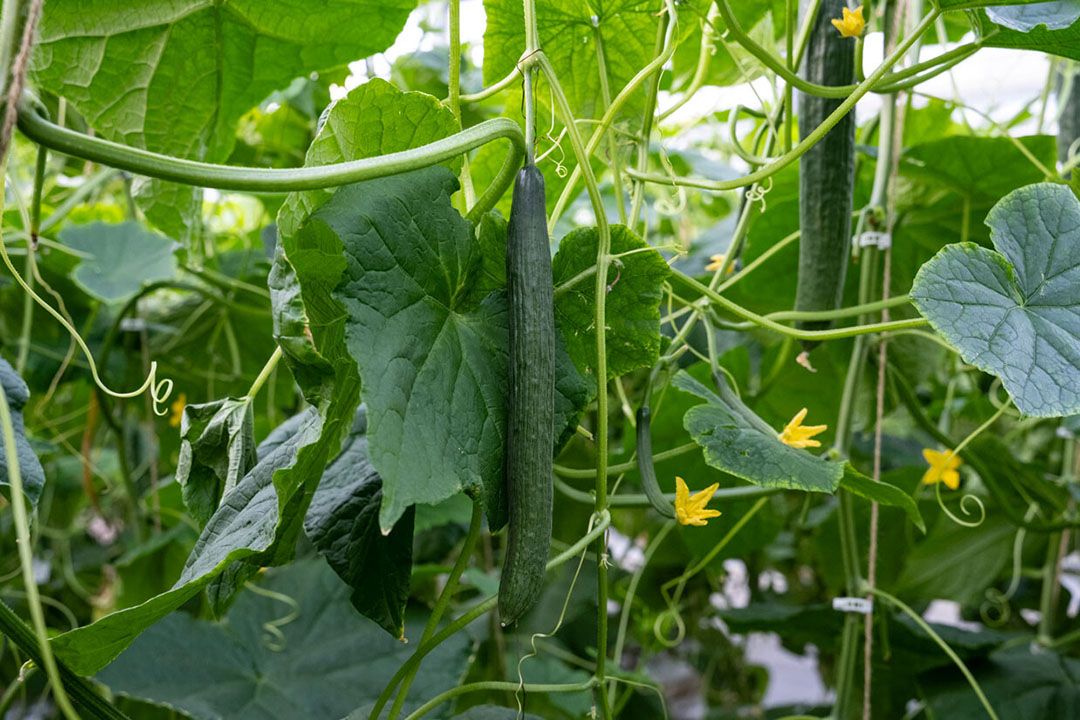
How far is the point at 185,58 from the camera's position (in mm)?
827

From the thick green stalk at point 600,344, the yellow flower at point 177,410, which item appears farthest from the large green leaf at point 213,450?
the yellow flower at point 177,410

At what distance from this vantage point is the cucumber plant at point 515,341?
1.67 feet

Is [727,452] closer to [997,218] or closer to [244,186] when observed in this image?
[997,218]

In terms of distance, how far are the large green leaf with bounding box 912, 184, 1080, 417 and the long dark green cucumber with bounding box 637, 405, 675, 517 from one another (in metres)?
0.21

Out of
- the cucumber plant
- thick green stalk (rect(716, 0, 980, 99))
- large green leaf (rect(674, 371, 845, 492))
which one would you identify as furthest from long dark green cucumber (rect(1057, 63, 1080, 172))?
large green leaf (rect(674, 371, 845, 492))

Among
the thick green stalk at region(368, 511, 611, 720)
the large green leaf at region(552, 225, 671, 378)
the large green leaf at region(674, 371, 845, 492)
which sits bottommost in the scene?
the thick green stalk at region(368, 511, 611, 720)

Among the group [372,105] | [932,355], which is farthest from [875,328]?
[932,355]

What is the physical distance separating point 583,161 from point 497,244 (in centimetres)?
7

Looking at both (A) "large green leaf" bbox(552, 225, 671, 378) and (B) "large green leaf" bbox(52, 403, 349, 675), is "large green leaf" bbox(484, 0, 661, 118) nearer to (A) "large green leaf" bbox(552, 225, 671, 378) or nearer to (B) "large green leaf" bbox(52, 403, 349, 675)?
(A) "large green leaf" bbox(552, 225, 671, 378)

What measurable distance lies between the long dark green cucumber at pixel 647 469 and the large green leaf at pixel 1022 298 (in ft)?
0.68

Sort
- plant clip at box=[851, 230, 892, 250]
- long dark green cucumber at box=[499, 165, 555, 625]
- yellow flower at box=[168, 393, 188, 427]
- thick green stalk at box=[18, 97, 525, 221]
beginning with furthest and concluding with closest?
yellow flower at box=[168, 393, 188, 427] < plant clip at box=[851, 230, 892, 250] < long dark green cucumber at box=[499, 165, 555, 625] < thick green stalk at box=[18, 97, 525, 221]

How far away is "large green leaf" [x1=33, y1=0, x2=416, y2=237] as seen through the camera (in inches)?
30.5

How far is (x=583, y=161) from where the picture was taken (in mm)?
568

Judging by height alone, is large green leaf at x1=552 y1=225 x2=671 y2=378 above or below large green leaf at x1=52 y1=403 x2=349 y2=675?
above
